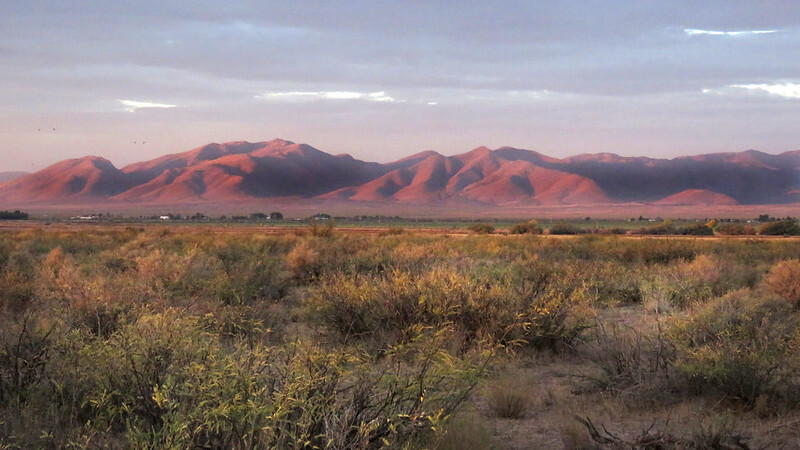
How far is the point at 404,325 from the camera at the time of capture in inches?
440

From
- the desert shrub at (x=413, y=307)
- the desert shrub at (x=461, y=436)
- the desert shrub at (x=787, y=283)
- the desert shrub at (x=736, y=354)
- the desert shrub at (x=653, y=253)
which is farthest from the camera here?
the desert shrub at (x=653, y=253)

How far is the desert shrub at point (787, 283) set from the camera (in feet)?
51.5

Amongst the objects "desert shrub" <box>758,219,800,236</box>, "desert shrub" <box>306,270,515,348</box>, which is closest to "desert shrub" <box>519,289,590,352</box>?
"desert shrub" <box>306,270,515,348</box>

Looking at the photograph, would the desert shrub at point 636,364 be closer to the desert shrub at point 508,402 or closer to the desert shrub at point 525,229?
the desert shrub at point 508,402

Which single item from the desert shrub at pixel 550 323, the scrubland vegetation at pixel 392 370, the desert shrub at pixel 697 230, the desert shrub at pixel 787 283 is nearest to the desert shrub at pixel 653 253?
the desert shrub at pixel 787 283

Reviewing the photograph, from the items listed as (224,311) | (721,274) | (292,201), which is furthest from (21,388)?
(292,201)

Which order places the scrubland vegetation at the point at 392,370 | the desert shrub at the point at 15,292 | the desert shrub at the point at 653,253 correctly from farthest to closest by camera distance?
the desert shrub at the point at 653,253
the desert shrub at the point at 15,292
the scrubland vegetation at the point at 392,370

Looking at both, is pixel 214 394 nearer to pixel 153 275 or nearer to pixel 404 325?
pixel 404 325

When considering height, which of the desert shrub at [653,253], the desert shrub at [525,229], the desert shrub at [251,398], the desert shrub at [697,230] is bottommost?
the desert shrub at [697,230]

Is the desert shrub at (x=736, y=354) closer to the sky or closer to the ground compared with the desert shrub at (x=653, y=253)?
closer to the sky

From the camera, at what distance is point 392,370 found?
7.97 meters

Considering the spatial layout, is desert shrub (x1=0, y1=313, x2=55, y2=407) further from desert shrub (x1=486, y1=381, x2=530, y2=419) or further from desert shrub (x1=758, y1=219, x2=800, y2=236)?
desert shrub (x1=758, y1=219, x2=800, y2=236)

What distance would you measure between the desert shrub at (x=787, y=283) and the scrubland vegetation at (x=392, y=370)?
0.04m

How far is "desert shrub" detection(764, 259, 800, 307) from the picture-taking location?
1570cm
